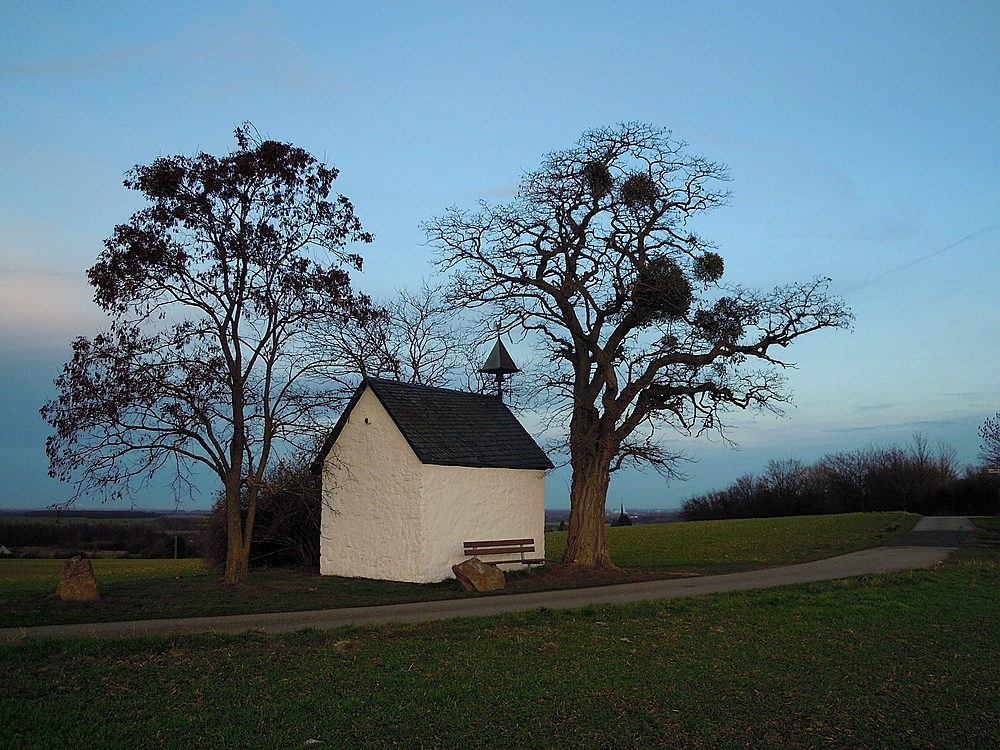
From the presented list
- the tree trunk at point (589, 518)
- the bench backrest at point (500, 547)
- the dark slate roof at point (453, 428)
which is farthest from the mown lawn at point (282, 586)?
the dark slate roof at point (453, 428)

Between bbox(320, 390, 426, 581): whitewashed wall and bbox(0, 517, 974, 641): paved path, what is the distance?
4.40m

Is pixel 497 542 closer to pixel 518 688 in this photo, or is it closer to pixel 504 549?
pixel 504 549

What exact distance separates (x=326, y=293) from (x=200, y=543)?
1114cm

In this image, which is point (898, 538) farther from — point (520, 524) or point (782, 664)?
point (782, 664)

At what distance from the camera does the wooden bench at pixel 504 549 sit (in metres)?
23.5

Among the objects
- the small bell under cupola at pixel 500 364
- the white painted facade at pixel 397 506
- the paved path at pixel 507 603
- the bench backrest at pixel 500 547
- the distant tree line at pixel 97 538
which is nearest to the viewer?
the paved path at pixel 507 603

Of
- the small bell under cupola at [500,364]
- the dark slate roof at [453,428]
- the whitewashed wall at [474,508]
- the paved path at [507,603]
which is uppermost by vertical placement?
the small bell under cupola at [500,364]

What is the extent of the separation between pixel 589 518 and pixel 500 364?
22.9 feet

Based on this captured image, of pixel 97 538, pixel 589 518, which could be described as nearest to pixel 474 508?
pixel 589 518

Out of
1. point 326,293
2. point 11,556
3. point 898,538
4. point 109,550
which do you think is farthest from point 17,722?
point 109,550

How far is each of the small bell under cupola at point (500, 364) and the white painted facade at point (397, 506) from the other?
16.5 feet

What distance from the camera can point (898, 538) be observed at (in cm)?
4216

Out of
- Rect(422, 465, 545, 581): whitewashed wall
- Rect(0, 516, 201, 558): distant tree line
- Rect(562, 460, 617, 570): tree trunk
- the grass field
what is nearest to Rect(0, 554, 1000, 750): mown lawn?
the grass field

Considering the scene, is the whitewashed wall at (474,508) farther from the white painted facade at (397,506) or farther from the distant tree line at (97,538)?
the distant tree line at (97,538)
